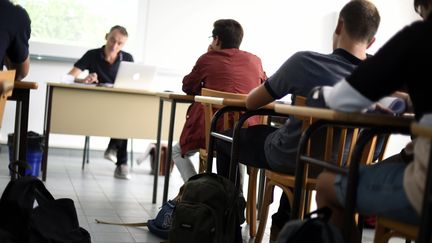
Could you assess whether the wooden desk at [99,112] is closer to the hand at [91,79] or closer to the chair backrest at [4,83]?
the hand at [91,79]

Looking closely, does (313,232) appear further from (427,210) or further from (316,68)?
(316,68)

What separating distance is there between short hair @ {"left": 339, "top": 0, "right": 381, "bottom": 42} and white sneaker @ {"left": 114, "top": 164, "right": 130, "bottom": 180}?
3.11 m

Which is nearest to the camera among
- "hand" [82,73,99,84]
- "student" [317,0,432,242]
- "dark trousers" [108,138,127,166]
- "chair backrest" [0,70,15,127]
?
"student" [317,0,432,242]

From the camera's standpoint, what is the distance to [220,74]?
3.53 m

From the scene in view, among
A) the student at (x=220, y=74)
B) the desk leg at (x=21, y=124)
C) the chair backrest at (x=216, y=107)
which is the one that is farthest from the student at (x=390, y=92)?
the student at (x=220, y=74)

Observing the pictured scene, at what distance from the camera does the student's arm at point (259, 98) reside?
91.4 inches

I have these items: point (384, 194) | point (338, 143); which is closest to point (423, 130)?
point (384, 194)

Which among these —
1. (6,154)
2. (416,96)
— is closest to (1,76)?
(416,96)

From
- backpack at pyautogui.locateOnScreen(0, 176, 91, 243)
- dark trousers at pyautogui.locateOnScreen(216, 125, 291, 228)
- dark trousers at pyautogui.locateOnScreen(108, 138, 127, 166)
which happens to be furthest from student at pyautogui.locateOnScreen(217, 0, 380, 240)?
dark trousers at pyautogui.locateOnScreen(108, 138, 127, 166)

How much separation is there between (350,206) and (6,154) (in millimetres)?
4813

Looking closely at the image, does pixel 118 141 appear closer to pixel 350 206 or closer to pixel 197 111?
pixel 197 111

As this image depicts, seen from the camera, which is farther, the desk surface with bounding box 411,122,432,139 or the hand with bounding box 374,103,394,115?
the hand with bounding box 374,103,394,115

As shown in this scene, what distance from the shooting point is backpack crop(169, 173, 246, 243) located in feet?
7.48

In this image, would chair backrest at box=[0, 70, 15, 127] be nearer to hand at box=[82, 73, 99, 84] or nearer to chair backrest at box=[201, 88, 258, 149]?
chair backrest at box=[201, 88, 258, 149]
